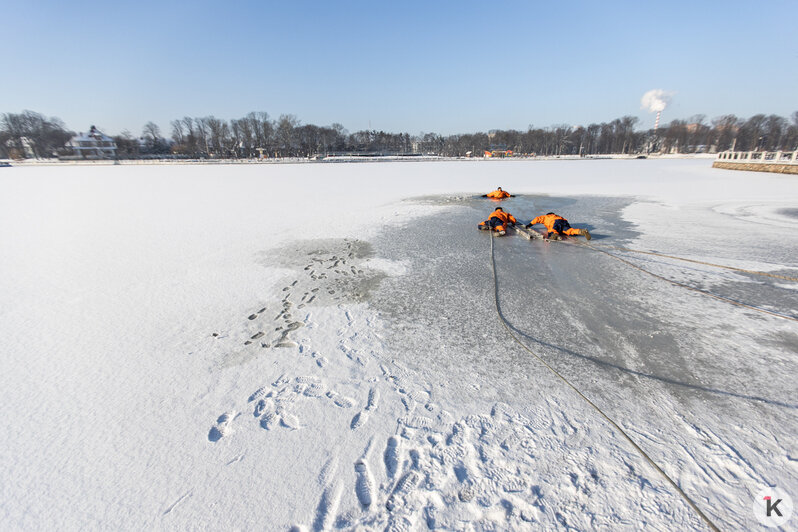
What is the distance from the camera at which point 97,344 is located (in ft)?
11.9

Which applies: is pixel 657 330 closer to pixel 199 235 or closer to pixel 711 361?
pixel 711 361

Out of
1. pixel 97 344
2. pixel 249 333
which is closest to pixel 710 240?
pixel 249 333

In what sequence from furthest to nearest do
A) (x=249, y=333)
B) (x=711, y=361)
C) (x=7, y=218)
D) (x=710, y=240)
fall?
(x=7, y=218) < (x=710, y=240) < (x=249, y=333) < (x=711, y=361)

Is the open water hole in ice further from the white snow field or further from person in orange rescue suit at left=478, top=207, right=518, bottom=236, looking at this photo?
person in orange rescue suit at left=478, top=207, right=518, bottom=236

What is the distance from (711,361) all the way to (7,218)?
18.1 meters

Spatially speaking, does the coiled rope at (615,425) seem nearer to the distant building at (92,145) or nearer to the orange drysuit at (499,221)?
the orange drysuit at (499,221)

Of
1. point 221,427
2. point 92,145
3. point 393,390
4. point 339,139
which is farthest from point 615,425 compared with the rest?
point 92,145

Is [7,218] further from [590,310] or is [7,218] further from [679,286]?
[679,286]

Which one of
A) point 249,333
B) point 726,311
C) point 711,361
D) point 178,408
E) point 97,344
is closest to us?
point 178,408

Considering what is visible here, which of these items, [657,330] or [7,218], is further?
[7,218]

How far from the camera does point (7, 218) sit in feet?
36.2
